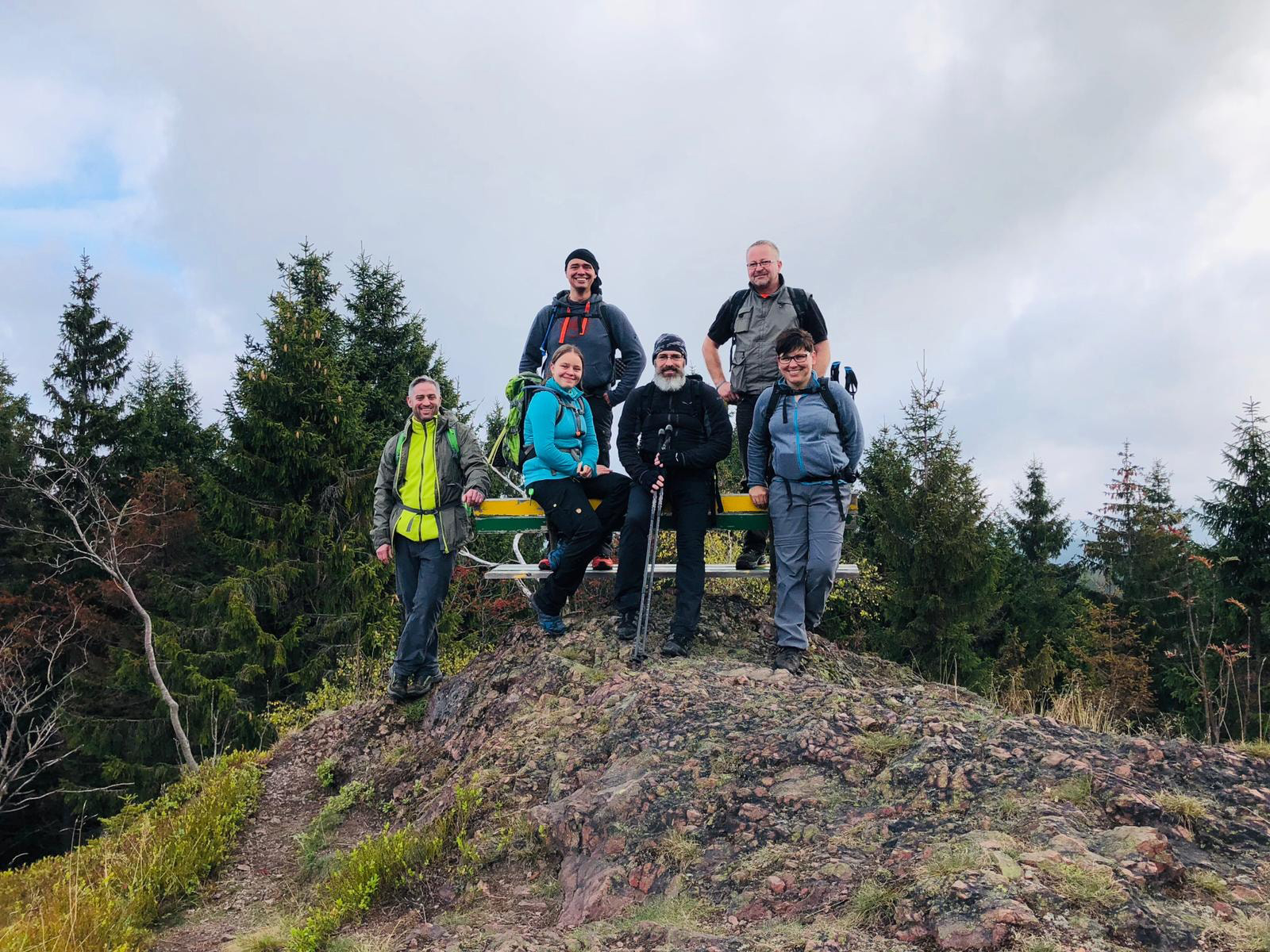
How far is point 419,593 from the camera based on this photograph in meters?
6.46

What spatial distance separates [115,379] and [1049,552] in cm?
3371

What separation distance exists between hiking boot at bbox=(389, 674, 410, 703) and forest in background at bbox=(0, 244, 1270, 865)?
7492 millimetres

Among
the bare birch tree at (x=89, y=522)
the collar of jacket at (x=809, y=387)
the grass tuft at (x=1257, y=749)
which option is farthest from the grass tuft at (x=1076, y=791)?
the bare birch tree at (x=89, y=522)

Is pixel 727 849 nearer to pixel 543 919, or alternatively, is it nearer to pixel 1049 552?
pixel 543 919

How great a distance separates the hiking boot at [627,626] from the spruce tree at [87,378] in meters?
22.9

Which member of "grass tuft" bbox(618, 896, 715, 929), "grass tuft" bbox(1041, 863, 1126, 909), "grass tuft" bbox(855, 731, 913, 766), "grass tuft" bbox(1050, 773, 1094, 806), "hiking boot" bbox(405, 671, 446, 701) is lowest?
"grass tuft" bbox(618, 896, 715, 929)

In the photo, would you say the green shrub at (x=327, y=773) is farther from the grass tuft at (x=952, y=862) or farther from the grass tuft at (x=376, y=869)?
the grass tuft at (x=952, y=862)

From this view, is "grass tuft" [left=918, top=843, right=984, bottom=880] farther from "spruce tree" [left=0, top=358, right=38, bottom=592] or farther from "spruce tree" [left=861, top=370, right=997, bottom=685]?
"spruce tree" [left=0, top=358, right=38, bottom=592]

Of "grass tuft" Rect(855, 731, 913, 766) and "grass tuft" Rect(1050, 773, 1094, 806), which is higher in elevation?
"grass tuft" Rect(855, 731, 913, 766)

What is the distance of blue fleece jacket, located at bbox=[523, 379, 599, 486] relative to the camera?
6.15m

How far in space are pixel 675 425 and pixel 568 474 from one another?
34.0 inches

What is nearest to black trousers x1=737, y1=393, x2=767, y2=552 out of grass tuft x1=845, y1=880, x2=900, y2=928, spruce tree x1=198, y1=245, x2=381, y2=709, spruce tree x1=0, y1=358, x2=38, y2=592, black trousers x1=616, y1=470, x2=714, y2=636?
black trousers x1=616, y1=470, x2=714, y2=636

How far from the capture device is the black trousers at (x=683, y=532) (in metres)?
6.16

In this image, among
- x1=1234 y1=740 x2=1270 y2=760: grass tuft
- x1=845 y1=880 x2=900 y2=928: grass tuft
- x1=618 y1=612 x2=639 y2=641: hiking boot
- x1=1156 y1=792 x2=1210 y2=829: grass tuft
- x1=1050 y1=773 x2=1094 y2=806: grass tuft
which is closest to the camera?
x1=845 y1=880 x2=900 y2=928: grass tuft
